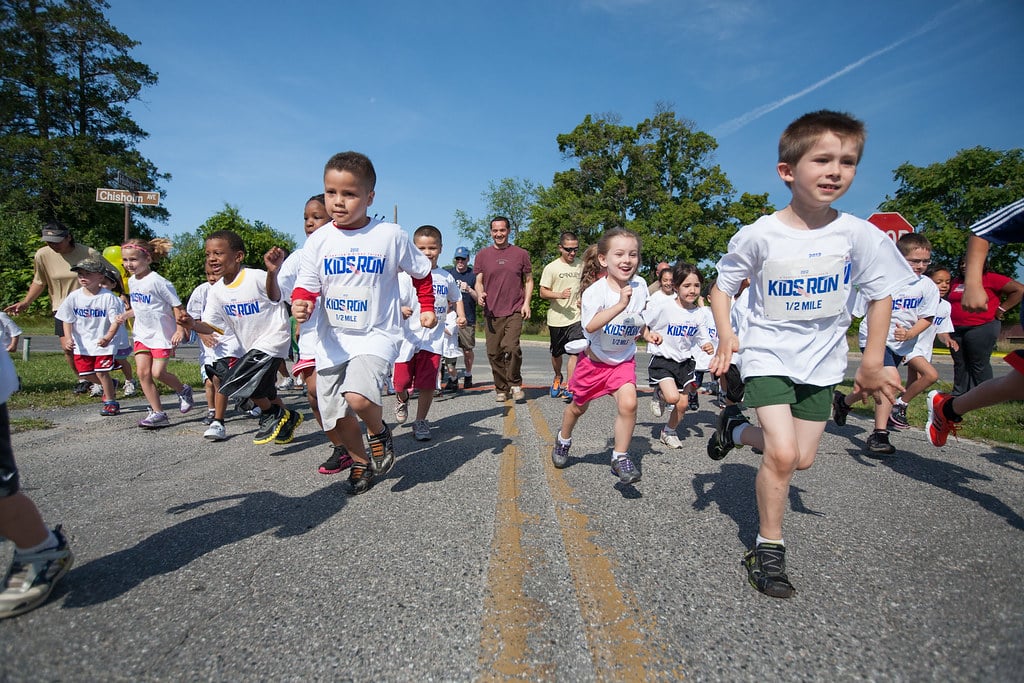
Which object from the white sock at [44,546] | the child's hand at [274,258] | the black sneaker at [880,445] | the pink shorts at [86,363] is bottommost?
the black sneaker at [880,445]

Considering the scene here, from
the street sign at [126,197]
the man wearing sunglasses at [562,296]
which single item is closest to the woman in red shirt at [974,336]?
the man wearing sunglasses at [562,296]

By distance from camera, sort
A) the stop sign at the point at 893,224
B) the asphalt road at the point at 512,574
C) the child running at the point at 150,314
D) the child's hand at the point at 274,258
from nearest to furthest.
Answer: the asphalt road at the point at 512,574 < the child's hand at the point at 274,258 < the child running at the point at 150,314 < the stop sign at the point at 893,224

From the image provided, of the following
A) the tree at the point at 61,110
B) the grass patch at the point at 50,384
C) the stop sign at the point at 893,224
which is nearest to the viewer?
the grass patch at the point at 50,384

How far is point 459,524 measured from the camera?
303 centimetres

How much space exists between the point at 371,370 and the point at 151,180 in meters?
41.2

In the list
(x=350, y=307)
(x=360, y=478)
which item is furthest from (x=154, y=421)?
(x=350, y=307)

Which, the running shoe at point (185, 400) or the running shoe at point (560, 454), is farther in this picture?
the running shoe at point (185, 400)

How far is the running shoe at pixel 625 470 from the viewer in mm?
3650

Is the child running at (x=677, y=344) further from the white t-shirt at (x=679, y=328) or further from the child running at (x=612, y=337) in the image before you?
the child running at (x=612, y=337)

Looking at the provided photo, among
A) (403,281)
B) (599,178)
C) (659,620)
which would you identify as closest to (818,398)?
(659,620)

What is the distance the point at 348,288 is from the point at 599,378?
6.33 ft

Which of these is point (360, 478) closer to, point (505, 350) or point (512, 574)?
point (512, 574)

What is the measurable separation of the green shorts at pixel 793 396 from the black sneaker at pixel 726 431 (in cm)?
83

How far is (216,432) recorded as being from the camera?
5.25 m
